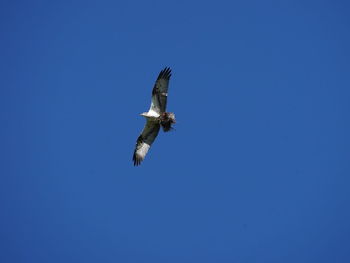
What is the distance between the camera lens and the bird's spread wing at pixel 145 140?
81.5 feet

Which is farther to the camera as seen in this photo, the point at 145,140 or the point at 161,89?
the point at 145,140

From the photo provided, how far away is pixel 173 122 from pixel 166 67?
242 cm

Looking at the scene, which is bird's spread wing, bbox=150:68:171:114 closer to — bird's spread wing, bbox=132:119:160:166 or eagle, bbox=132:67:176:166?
eagle, bbox=132:67:176:166

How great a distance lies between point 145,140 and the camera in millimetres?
25516

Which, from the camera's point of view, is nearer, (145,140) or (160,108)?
(160,108)

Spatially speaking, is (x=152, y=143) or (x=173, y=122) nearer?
(x=173, y=122)

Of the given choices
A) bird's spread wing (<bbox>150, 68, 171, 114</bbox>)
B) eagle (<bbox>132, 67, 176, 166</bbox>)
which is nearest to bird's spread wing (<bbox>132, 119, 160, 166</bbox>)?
eagle (<bbox>132, 67, 176, 166</bbox>)

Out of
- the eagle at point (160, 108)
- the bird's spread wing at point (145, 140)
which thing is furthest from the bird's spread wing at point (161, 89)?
the bird's spread wing at point (145, 140)

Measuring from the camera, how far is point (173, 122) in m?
23.9

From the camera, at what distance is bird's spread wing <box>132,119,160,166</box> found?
977 inches

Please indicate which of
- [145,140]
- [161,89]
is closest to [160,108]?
[161,89]

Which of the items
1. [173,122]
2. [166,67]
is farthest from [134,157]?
[166,67]

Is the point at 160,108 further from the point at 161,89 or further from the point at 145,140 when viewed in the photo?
the point at 145,140

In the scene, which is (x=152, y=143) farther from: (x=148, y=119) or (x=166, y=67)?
(x=166, y=67)
